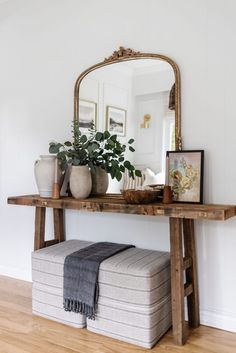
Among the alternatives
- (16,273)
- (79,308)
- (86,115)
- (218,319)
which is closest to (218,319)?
(218,319)

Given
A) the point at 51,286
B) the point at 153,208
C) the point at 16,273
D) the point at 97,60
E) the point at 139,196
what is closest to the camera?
the point at 153,208

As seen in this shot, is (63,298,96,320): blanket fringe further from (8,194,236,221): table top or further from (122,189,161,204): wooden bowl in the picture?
(122,189,161,204): wooden bowl

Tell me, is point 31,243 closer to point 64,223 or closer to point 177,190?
point 64,223

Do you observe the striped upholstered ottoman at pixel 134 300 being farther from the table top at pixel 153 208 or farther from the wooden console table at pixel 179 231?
the table top at pixel 153 208

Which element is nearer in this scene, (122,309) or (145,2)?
(122,309)

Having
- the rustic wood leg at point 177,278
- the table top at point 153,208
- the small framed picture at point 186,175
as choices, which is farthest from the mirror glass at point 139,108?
the rustic wood leg at point 177,278

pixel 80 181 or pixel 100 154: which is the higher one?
pixel 100 154

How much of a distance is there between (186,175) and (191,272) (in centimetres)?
64

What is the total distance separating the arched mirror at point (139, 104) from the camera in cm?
232

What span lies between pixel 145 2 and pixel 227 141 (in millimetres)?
1188

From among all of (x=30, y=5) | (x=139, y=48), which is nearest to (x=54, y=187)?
(x=139, y=48)

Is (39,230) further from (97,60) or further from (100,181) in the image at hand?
(97,60)

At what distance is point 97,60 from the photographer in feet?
8.69

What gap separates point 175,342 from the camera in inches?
78.8
